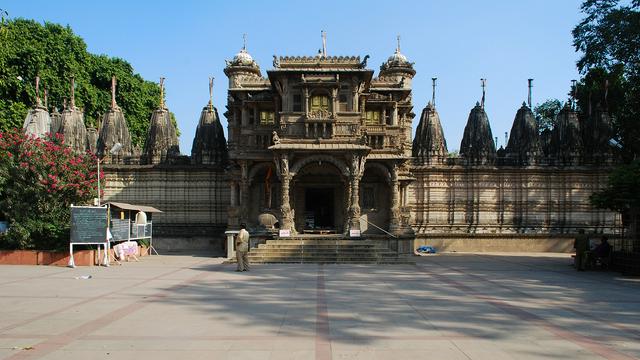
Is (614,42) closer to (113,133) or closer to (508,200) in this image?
(508,200)

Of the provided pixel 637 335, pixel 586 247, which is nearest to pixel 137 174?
pixel 586 247

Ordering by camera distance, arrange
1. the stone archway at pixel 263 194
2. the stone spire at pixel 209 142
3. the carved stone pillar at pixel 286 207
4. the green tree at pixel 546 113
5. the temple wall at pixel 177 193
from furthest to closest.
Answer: the green tree at pixel 546 113 → the stone spire at pixel 209 142 → the temple wall at pixel 177 193 → the stone archway at pixel 263 194 → the carved stone pillar at pixel 286 207

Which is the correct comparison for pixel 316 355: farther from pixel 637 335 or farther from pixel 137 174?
pixel 137 174

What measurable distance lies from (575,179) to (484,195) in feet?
19.9

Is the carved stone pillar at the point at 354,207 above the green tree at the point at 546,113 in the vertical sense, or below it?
below

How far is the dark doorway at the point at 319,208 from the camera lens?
30.5m

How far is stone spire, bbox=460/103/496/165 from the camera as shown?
35688 mm

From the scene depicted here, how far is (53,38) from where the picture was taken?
47.7 metres

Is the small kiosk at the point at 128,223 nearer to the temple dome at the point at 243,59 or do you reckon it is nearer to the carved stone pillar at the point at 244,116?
the carved stone pillar at the point at 244,116

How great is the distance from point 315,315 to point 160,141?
89.5ft

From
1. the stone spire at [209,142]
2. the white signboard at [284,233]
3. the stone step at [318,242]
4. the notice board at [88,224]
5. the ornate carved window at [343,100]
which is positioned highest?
the ornate carved window at [343,100]

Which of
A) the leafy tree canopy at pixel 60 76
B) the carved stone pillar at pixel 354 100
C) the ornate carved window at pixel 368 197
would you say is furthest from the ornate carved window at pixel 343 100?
the leafy tree canopy at pixel 60 76

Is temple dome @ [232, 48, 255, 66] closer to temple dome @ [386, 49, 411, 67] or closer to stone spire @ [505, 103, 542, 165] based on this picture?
temple dome @ [386, 49, 411, 67]

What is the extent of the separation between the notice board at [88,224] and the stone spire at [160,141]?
12339 mm
